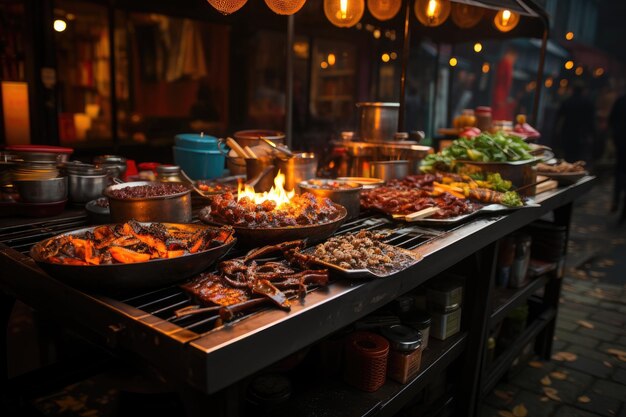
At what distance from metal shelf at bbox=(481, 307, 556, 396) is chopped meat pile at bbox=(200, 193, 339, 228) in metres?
2.13

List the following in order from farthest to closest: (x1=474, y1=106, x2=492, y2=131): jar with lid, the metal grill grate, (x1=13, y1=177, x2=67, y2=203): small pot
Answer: (x1=474, y1=106, x2=492, y2=131): jar with lid, (x1=13, y1=177, x2=67, y2=203): small pot, the metal grill grate

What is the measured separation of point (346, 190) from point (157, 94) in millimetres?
7704

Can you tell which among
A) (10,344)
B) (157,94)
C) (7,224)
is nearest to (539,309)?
(7,224)

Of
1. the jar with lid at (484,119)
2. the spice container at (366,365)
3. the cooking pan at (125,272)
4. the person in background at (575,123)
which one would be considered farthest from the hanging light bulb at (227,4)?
the person in background at (575,123)

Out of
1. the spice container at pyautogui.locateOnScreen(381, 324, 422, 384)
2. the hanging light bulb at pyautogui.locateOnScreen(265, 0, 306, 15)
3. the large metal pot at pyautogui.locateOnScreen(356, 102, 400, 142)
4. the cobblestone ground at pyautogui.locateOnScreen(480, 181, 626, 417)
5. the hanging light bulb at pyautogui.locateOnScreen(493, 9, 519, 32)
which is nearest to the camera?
the spice container at pyautogui.locateOnScreen(381, 324, 422, 384)

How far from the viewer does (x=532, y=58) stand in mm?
18047

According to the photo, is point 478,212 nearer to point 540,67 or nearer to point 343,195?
point 343,195

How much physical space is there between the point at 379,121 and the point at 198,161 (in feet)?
5.48

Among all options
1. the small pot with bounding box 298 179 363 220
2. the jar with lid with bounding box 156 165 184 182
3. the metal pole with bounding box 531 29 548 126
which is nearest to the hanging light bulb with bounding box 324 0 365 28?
the small pot with bounding box 298 179 363 220

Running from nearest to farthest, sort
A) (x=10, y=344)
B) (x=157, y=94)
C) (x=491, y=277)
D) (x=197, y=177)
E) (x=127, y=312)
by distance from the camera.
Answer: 1. (x=127, y=312)
2. (x=491, y=277)
3. (x=197, y=177)
4. (x=10, y=344)
5. (x=157, y=94)

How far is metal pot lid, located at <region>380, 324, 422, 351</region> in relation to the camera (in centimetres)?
269

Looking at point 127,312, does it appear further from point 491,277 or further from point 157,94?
point 157,94

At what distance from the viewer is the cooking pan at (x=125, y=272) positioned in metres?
1.70

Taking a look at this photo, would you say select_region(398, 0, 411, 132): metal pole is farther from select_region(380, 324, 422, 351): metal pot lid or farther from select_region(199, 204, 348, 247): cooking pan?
select_region(199, 204, 348, 247): cooking pan
